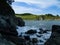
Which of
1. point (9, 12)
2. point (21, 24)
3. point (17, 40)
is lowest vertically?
point (21, 24)

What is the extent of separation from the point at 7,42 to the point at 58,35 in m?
6.25

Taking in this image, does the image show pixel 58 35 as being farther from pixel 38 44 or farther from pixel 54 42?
pixel 38 44

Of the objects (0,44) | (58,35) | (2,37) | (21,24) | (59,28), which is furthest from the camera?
(21,24)

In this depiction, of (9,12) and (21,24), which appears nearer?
(9,12)

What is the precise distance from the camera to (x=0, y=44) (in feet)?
76.7

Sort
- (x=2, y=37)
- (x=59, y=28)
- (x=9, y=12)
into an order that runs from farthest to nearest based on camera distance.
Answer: (x=9, y=12)
(x=59, y=28)
(x=2, y=37)

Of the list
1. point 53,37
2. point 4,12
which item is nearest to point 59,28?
point 53,37

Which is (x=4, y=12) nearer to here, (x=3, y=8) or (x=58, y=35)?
(x=3, y=8)

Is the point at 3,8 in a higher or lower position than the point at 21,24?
higher

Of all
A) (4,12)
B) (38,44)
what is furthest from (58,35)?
(4,12)

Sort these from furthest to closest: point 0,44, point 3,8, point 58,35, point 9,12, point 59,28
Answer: point 9,12 → point 3,8 → point 59,28 → point 58,35 → point 0,44

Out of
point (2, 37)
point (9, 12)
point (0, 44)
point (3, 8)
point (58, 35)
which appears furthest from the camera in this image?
point (9, 12)

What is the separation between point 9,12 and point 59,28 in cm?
3937

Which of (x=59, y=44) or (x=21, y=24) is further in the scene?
(x=21, y=24)
